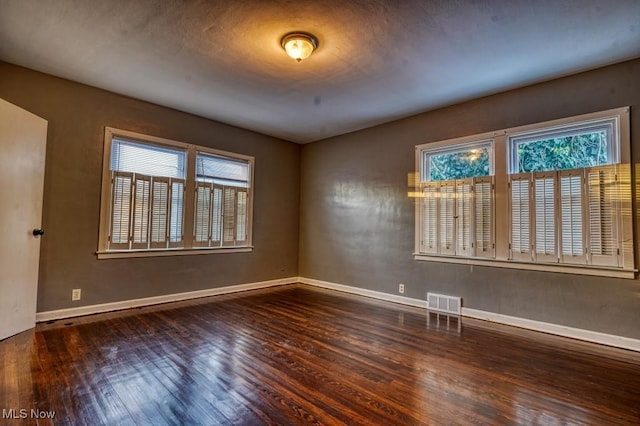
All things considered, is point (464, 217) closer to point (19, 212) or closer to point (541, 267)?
point (541, 267)

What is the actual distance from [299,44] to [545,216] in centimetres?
315

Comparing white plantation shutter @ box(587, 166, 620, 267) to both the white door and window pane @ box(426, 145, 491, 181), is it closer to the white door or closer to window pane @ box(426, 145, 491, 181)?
window pane @ box(426, 145, 491, 181)

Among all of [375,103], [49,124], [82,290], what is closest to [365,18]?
[375,103]

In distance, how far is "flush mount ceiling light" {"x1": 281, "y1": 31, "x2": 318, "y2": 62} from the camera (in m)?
2.73

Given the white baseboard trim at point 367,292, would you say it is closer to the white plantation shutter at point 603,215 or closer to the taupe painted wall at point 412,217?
the taupe painted wall at point 412,217

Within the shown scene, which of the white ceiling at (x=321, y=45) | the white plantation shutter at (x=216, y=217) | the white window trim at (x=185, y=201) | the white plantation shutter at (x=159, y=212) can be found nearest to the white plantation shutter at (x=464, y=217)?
the white ceiling at (x=321, y=45)

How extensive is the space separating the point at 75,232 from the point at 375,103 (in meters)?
4.05

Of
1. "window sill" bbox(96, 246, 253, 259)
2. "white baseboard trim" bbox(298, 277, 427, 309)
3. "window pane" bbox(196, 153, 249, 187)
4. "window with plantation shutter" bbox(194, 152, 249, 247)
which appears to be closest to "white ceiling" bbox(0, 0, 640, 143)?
"window pane" bbox(196, 153, 249, 187)

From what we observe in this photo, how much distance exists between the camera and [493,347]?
3.01 m

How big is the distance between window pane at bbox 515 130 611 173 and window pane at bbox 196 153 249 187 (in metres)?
4.06

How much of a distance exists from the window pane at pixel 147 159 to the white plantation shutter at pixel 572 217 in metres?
4.82

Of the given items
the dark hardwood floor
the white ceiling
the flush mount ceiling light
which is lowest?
the dark hardwood floor

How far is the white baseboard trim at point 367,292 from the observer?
453cm

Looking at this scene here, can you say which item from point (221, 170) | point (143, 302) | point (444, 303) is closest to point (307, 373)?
point (444, 303)
